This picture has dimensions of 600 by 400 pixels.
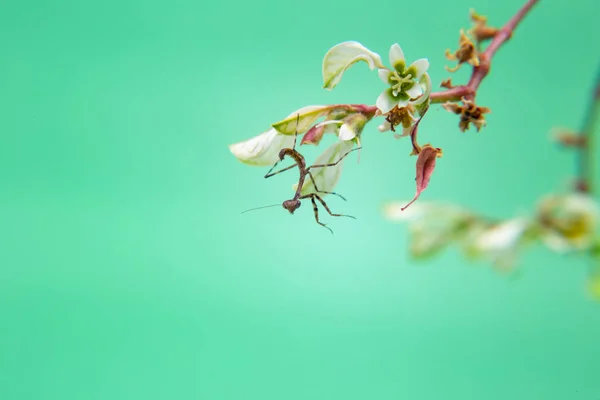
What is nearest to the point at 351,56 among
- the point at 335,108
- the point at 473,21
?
the point at 335,108

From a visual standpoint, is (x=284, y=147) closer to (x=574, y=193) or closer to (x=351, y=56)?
(x=351, y=56)

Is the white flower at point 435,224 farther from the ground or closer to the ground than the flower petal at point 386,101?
closer to the ground

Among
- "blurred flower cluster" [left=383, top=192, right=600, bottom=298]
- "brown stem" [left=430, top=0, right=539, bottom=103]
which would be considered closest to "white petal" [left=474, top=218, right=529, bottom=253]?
"blurred flower cluster" [left=383, top=192, right=600, bottom=298]

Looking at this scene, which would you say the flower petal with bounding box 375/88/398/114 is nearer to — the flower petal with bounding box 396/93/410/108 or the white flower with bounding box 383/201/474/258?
the flower petal with bounding box 396/93/410/108

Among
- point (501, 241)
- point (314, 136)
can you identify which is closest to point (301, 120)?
point (314, 136)

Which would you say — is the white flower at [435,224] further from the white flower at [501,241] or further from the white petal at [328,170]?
the white petal at [328,170]

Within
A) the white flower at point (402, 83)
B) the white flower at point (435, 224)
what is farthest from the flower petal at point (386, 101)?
the white flower at point (435, 224)
